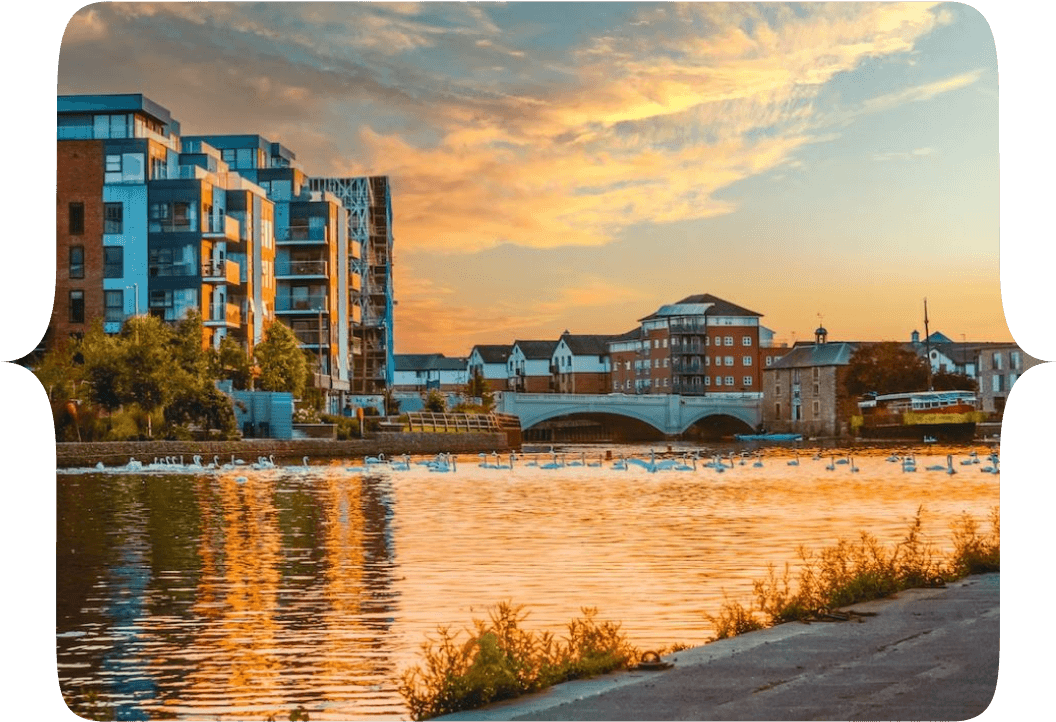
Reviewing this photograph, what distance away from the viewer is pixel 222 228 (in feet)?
64.7

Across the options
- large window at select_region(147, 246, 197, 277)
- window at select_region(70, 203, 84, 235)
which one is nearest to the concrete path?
window at select_region(70, 203, 84, 235)

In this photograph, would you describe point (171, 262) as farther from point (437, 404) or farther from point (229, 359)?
point (437, 404)

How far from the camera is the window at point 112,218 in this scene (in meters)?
12.2

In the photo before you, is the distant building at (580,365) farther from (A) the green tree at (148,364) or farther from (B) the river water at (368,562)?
(A) the green tree at (148,364)

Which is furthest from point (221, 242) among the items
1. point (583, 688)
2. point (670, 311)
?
point (583, 688)

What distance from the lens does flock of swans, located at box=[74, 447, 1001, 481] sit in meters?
Result: 33.7

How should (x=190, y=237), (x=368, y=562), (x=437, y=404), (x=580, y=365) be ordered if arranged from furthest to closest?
(x=437, y=404)
(x=190, y=237)
(x=368, y=562)
(x=580, y=365)

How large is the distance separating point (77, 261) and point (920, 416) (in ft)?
33.2

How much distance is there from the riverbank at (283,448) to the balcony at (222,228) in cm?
894

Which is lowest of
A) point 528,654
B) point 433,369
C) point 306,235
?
point 528,654

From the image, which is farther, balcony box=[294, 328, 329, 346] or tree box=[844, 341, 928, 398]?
balcony box=[294, 328, 329, 346]

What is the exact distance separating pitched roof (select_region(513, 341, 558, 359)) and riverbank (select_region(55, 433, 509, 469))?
720 inches

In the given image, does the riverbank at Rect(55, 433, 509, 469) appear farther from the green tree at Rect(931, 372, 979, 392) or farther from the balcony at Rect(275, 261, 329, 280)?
the green tree at Rect(931, 372, 979, 392)

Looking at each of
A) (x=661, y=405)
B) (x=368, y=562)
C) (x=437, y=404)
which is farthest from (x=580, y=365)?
(x=437, y=404)
